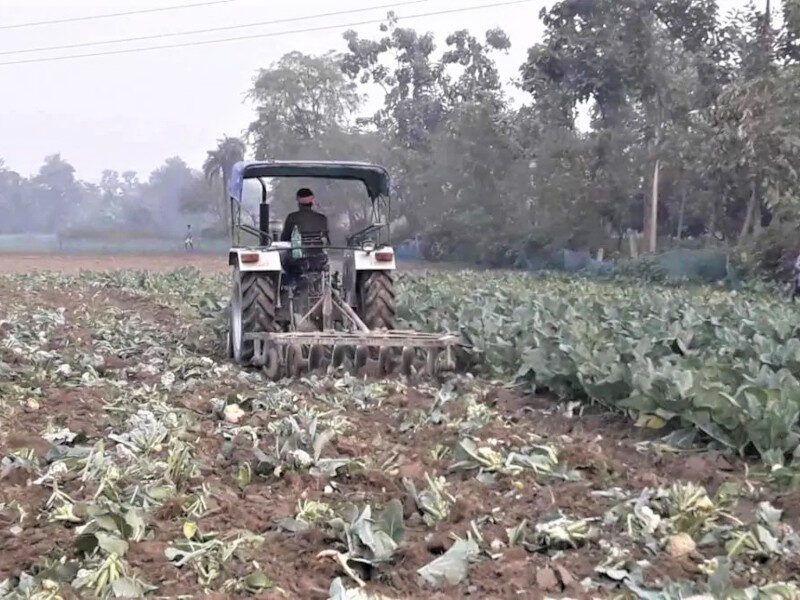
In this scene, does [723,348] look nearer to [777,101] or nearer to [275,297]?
[275,297]

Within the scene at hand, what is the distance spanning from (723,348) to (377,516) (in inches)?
182

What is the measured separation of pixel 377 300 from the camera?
405 inches

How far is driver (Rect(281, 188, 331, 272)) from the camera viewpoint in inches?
402

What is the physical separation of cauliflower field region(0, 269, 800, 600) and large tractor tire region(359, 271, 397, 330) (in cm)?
135

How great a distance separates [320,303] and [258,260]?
28.2 inches

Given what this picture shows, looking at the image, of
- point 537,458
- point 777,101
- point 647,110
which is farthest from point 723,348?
point 647,110

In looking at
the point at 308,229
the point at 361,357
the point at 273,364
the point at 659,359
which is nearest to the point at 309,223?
the point at 308,229

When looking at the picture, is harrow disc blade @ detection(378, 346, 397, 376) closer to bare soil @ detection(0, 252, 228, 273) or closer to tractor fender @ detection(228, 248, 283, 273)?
tractor fender @ detection(228, 248, 283, 273)

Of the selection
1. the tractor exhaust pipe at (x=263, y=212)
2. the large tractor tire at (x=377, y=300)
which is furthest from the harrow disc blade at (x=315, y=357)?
the tractor exhaust pipe at (x=263, y=212)

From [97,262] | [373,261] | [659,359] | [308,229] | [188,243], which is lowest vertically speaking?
[97,262]

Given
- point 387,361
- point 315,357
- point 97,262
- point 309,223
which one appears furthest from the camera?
point 97,262

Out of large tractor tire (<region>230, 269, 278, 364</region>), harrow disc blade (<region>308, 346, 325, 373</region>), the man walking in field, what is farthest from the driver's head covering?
the man walking in field

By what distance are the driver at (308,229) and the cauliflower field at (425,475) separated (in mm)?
1373

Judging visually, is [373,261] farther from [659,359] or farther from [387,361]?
[659,359]
